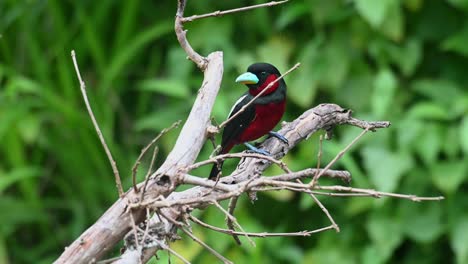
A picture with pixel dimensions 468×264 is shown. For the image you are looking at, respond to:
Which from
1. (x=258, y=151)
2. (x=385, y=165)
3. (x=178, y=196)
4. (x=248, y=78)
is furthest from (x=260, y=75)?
(x=385, y=165)

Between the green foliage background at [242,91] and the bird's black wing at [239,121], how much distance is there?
1.17 meters

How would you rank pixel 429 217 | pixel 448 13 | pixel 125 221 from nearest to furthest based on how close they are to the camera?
pixel 125 221
pixel 429 217
pixel 448 13

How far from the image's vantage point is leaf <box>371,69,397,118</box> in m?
3.53

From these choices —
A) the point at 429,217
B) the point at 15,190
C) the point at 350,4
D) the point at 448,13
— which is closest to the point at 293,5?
the point at 350,4

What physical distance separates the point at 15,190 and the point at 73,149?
39 centimetres

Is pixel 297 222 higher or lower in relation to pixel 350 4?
lower

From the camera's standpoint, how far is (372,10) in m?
3.55

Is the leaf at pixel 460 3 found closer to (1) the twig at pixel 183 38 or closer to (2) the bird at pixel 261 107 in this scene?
(2) the bird at pixel 261 107

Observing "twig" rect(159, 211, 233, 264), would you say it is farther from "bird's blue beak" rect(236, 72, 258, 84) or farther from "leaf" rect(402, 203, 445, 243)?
"leaf" rect(402, 203, 445, 243)

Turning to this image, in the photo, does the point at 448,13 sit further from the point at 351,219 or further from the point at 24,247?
the point at 24,247

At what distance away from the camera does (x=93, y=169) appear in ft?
13.4

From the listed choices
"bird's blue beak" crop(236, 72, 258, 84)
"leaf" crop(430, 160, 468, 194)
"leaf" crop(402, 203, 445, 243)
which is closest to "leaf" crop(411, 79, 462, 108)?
"leaf" crop(430, 160, 468, 194)

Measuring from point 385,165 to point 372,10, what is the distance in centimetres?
57

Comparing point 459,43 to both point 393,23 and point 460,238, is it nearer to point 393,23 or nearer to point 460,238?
point 393,23
